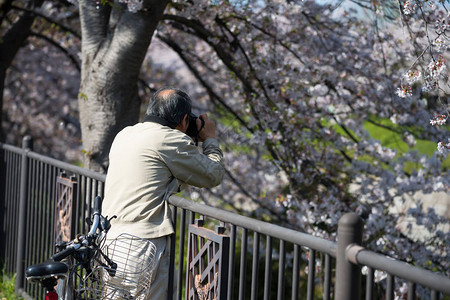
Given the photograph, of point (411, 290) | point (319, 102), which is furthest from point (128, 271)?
point (319, 102)

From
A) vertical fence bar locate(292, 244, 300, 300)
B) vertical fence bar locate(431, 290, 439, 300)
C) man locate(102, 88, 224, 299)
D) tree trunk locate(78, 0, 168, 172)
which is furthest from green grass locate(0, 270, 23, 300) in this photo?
vertical fence bar locate(431, 290, 439, 300)

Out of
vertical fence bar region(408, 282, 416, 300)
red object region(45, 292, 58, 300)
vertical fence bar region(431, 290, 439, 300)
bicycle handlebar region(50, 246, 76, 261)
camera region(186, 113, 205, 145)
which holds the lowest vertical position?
vertical fence bar region(431, 290, 439, 300)

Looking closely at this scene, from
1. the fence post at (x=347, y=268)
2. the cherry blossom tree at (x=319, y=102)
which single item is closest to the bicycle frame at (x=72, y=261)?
the fence post at (x=347, y=268)

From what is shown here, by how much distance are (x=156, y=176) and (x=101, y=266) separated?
58 centimetres

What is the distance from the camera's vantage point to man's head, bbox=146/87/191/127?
11.0 ft

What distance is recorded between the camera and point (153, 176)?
3.21 meters

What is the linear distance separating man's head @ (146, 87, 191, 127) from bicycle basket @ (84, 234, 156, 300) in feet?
2.18

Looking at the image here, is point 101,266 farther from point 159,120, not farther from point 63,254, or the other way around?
point 159,120

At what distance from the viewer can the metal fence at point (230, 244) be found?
1952mm

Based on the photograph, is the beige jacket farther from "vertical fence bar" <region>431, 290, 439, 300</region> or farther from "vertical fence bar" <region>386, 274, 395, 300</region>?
"vertical fence bar" <region>431, 290, 439, 300</region>

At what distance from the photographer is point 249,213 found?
356 inches

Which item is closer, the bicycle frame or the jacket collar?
the bicycle frame

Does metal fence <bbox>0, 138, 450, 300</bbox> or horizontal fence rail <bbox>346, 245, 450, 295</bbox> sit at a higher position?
metal fence <bbox>0, 138, 450, 300</bbox>

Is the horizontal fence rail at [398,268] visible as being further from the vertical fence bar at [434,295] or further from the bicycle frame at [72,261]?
the bicycle frame at [72,261]
